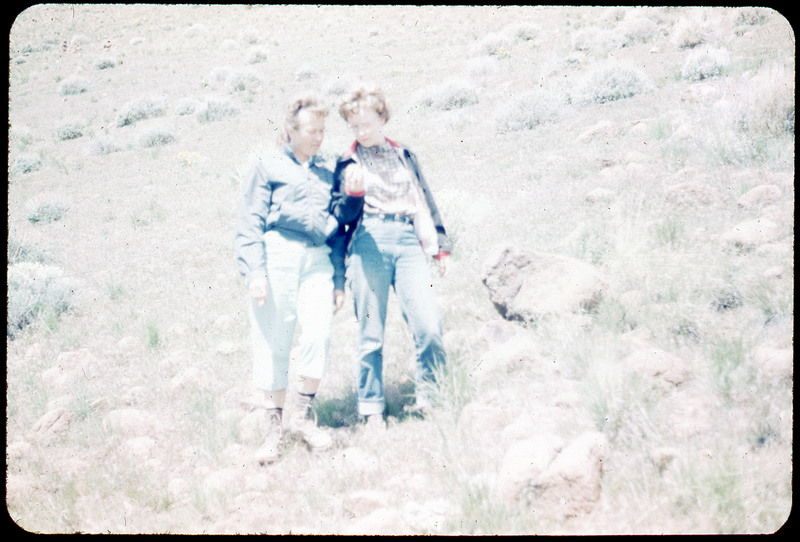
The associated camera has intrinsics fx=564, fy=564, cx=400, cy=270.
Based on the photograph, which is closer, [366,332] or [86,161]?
[366,332]

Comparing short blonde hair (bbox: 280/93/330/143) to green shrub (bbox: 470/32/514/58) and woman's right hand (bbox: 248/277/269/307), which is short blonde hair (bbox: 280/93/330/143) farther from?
green shrub (bbox: 470/32/514/58)

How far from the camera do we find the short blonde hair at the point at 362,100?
8.67ft

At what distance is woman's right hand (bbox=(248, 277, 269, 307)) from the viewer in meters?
2.60

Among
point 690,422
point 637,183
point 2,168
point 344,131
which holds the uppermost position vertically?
point 2,168

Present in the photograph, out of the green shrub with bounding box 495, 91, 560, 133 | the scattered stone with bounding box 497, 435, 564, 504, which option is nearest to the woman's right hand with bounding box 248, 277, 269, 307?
the scattered stone with bounding box 497, 435, 564, 504

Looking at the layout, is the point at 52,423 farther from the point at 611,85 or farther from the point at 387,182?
the point at 611,85

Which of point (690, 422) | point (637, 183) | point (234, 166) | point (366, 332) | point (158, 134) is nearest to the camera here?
point (690, 422)

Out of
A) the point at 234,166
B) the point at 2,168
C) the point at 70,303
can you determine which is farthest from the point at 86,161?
the point at 2,168

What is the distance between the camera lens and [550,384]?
3061mm

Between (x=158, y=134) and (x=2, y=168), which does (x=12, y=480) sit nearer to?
(x=2, y=168)

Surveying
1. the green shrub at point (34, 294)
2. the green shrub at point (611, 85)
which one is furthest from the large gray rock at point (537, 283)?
the green shrub at point (611, 85)

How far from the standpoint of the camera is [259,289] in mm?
2600

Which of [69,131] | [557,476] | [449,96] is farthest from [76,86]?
[557,476]

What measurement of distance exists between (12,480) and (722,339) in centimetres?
385
